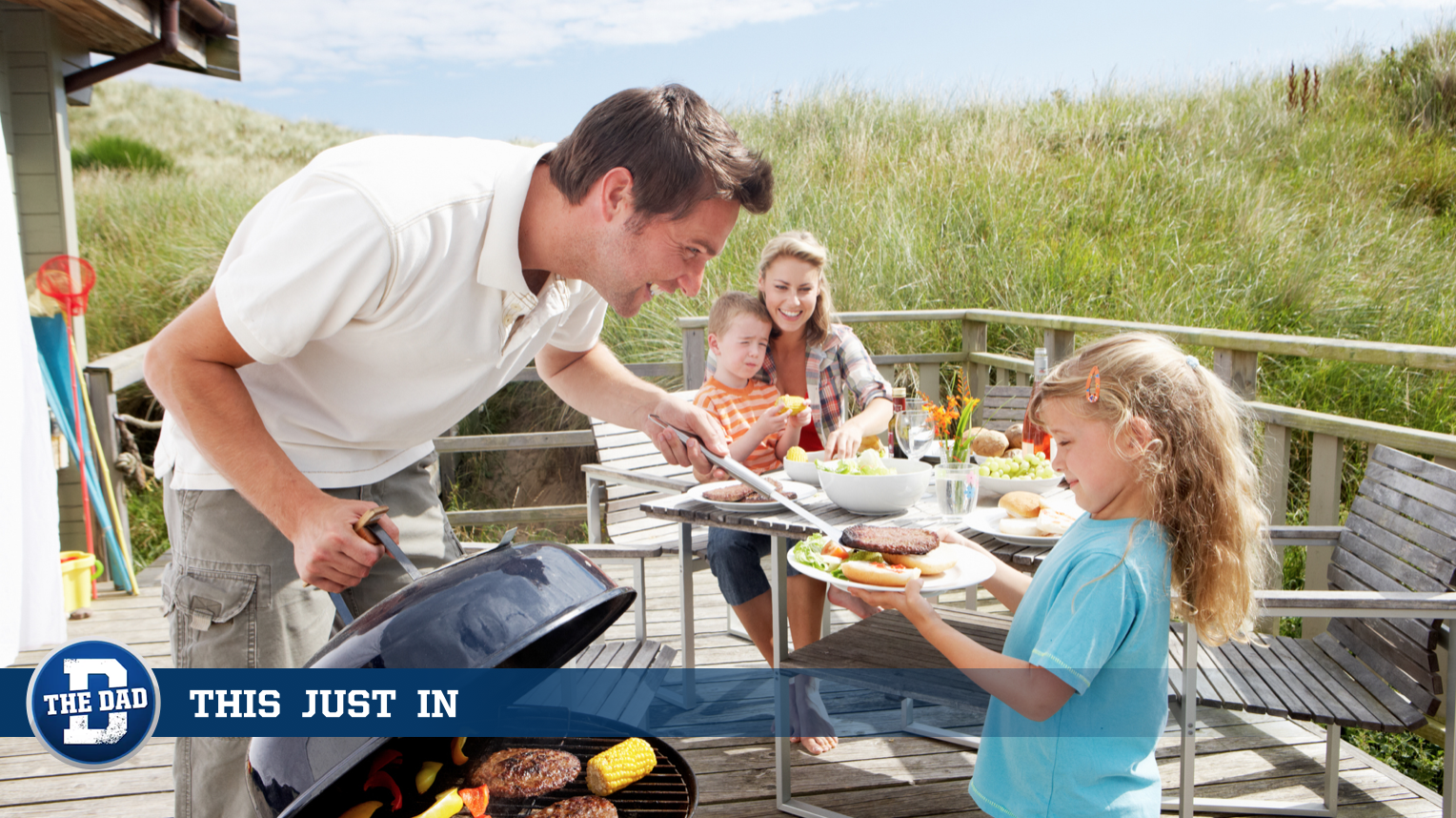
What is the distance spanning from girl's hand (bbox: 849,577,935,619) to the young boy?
1508mm

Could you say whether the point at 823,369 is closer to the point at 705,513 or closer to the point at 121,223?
the point at 705,513

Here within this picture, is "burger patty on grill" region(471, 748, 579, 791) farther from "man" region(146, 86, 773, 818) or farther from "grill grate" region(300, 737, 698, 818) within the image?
"man" region(146, 86, 773, 818)

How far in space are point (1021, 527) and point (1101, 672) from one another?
602mm

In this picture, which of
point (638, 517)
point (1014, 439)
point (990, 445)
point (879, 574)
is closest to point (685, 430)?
point (879, 574)

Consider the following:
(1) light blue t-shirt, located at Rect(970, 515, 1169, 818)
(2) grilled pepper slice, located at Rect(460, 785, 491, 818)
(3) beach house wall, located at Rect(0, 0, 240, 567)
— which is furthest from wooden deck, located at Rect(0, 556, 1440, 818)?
(3) beach house wall, located at Rect(0, 0, 240, 567)

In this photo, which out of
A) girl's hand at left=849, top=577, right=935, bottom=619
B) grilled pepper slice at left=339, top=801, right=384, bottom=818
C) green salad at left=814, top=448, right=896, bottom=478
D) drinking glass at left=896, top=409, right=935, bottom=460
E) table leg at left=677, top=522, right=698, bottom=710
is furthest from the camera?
table leg at left=677, top=522, right=698, bottom=710

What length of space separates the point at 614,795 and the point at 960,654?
1.75 feet

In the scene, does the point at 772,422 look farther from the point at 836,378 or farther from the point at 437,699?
the point at 437,699

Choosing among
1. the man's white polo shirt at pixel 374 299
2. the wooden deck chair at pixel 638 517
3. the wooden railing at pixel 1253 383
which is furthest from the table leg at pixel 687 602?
the wooden railing at pixel 1253 383

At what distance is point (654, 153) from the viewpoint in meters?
1.41

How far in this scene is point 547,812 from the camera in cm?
120

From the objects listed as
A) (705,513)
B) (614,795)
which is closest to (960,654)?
(614,795)

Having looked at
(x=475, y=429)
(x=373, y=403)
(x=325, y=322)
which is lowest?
(x=475, y=429)

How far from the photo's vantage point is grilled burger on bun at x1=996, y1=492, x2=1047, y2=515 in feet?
6.77
